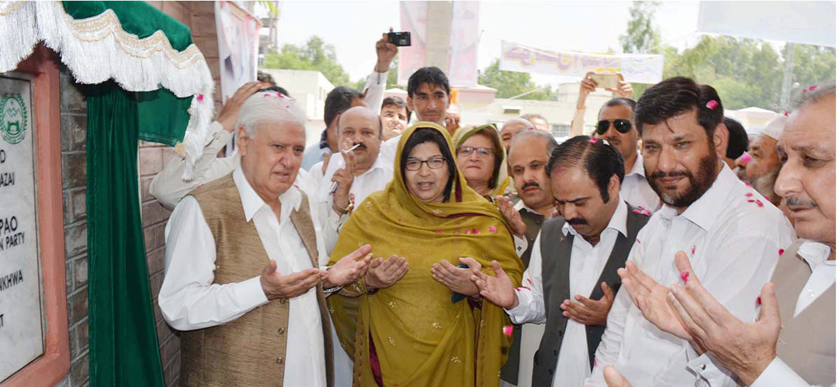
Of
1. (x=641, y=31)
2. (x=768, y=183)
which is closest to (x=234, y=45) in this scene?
(x=768, y=183)

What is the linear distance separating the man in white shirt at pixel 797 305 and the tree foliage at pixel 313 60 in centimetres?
4594

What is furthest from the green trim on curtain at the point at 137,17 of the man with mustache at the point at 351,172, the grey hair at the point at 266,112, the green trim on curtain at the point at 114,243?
the man with mustache at the point at 351,172

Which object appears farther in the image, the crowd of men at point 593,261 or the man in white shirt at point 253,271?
the man in white shirt at point 253,271

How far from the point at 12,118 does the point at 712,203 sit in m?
2.28

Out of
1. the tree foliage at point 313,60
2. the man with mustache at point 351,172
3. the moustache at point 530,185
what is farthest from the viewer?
the tree foliage at point 313,60

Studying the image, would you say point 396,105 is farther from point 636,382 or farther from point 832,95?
point 832,95

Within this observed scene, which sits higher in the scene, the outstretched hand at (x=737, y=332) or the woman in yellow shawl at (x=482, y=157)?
the woman in yellow shawl at (x=482, y=157)

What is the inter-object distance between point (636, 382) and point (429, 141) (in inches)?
56.7

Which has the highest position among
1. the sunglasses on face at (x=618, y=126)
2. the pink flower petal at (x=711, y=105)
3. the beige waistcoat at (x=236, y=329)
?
the pink flower petal at (x=711, y=105)

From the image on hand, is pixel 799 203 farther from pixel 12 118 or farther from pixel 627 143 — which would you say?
pixel 627 143

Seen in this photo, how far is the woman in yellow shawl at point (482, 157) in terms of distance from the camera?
3.22 meters

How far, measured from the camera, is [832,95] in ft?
4.60

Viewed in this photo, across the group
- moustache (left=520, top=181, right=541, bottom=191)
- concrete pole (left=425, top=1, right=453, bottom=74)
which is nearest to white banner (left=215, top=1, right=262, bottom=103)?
moustache (left=520, top=181, right=541, bottom=191)

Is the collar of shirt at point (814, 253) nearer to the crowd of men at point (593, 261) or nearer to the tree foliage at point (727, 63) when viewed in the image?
the crowd of men at point (593, 261)
